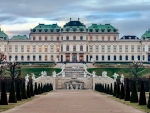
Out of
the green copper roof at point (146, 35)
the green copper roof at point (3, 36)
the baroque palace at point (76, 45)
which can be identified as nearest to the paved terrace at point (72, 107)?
the baroque palace at point (76, 45)

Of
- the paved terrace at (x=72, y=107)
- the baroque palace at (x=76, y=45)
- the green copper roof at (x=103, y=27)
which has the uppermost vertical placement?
the green copper roof at (x=103, y=27)

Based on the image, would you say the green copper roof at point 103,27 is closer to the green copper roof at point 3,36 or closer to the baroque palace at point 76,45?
the baroque palace at point 76,45

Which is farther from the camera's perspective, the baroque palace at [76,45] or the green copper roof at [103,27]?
the green copper roof at [103,27]

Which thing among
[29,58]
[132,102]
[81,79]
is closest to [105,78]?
[81,79]

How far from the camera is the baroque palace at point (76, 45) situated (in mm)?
91188

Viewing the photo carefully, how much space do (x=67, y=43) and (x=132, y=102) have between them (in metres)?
69.6

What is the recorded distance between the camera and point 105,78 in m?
51.8

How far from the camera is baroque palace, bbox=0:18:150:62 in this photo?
91.2m

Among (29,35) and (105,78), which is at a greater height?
(29,35)

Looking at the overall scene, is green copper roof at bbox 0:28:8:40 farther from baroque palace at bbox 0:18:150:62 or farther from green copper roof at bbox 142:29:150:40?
green copper roof at bbox 142:29:150:40

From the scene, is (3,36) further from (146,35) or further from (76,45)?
(146,35)

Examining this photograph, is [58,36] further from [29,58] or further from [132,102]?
[132,102]

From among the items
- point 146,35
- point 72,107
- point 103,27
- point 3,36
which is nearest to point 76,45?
point 103,27

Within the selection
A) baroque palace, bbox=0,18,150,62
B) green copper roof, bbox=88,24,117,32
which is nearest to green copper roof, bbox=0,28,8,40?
baroque palace, bbox=0,18,150,62
